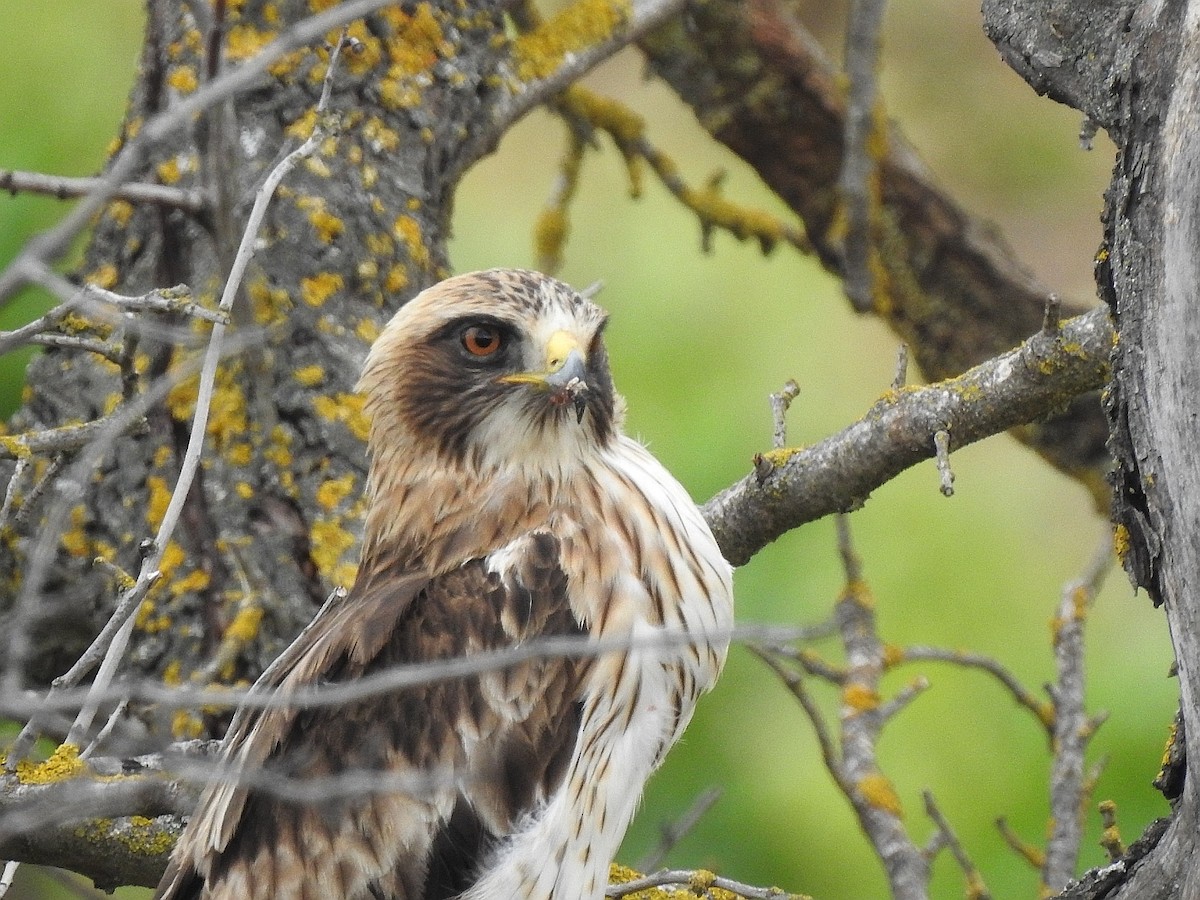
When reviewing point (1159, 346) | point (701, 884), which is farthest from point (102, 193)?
point (701, 884)

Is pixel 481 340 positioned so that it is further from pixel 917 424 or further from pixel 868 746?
pixel 868 746

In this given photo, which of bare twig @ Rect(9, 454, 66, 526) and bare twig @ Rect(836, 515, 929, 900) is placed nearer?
bare twig @ Rect(9, 454, 66, 526)

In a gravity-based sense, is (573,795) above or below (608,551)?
below

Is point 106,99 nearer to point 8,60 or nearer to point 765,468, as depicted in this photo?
point 8,60

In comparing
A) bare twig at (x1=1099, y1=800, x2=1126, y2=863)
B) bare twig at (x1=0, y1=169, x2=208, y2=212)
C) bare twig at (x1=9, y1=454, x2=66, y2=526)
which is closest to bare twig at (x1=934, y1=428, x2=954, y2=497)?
bare twig at (x1=1099, y1=800, x2=1126, y2=863)

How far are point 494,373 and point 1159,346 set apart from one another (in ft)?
4.35

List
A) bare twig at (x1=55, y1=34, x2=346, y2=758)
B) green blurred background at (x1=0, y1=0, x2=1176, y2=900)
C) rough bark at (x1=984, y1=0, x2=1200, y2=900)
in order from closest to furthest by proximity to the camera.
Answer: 1. rough bark at (x1=984, y1=0, x2=1200, y2=900)
2. bare twig at (x1=55, y1=34, x2=346, y2=758)
3. green blurred background at (x1=0, y1=0, x2=1176, y2=900)

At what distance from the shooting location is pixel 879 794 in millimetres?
2988

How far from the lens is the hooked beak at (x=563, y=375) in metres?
2.76

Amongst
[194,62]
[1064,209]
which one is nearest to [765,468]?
[194,62]

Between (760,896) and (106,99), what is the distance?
3.30 meters

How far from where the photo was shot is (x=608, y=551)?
9.21ft

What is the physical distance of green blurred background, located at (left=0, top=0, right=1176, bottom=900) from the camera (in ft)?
16.2

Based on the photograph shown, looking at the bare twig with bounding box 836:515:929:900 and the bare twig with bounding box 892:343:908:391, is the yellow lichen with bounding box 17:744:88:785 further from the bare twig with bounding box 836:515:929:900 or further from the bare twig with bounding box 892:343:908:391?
the bare twig with bounding box 892:343:908:391
